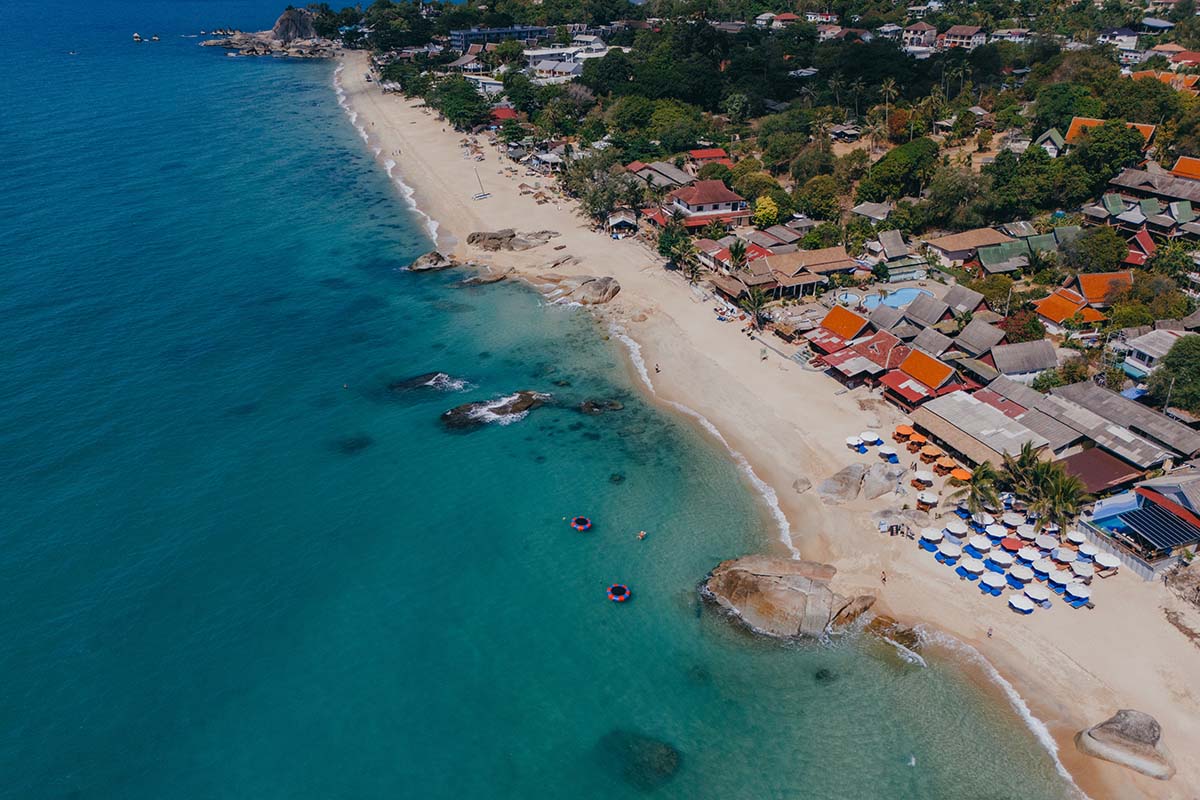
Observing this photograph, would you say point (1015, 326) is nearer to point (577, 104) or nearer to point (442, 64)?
point (577, 104)

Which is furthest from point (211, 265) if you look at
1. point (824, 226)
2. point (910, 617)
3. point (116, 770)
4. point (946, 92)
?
point (946, 92)

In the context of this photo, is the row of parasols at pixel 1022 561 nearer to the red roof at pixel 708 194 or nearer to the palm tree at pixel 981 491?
the palm tree at pixel 981 491

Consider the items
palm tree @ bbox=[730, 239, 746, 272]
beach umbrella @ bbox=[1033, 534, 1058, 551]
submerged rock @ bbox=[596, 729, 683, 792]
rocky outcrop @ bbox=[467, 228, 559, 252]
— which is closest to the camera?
submerged rock @ bbox=[596, 729, 683, 792]

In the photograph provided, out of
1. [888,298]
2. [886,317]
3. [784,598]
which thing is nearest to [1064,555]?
[784,598]

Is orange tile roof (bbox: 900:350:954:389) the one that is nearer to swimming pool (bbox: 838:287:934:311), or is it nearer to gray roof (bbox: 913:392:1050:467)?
gray roof (bbox: 913:392:1050:467)

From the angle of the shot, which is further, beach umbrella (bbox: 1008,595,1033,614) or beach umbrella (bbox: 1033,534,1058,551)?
beach umbrella (bbox: 1033,534,1058,551)

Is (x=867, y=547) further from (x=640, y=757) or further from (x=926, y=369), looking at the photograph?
(x=640, y=757)

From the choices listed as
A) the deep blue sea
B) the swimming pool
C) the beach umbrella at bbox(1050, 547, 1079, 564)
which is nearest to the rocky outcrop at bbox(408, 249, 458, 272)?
the deep blue sea
